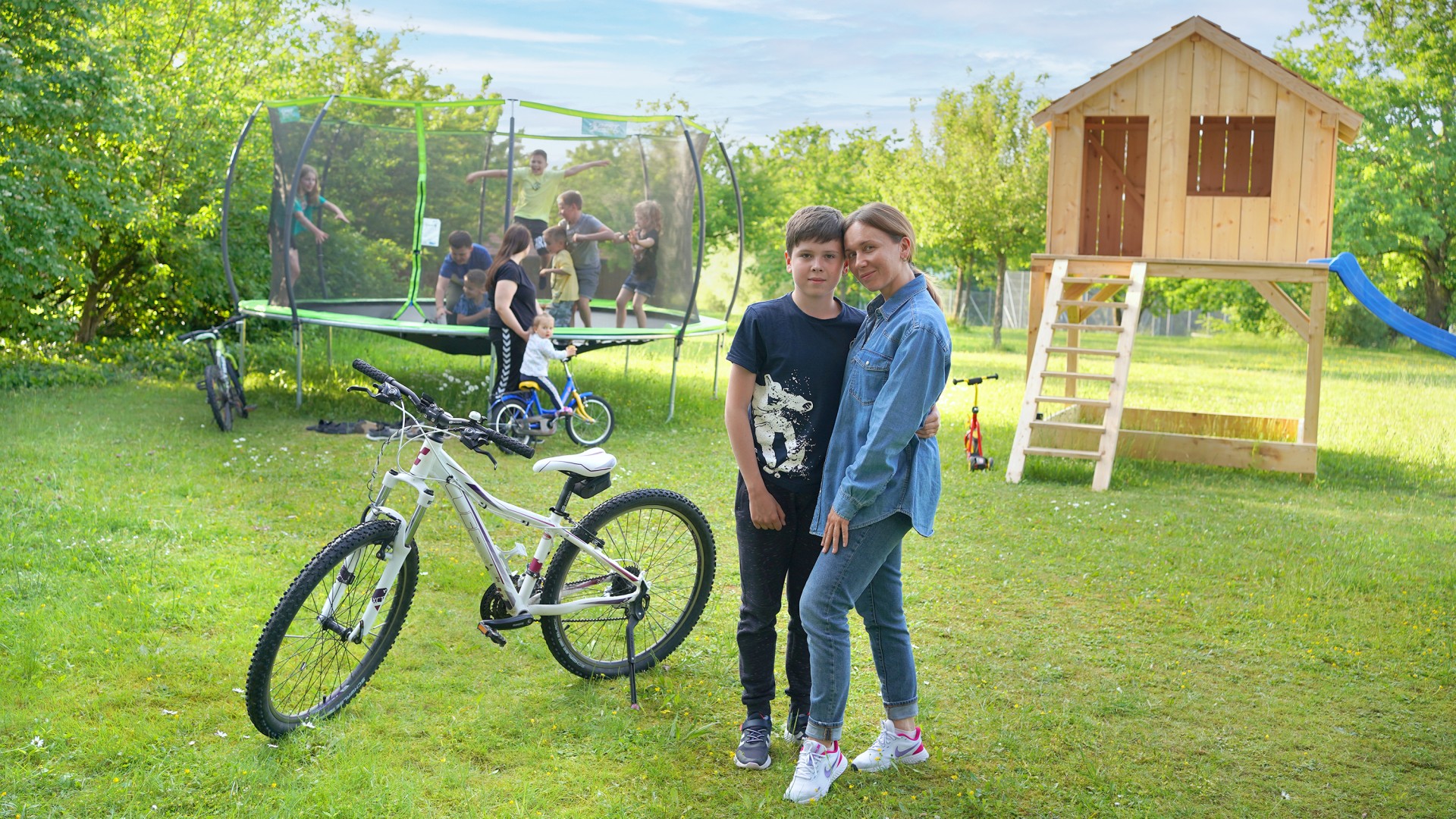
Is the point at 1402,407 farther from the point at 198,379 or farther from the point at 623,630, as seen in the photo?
the point at 198,379

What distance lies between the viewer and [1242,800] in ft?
11.9

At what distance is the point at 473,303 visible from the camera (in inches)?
425

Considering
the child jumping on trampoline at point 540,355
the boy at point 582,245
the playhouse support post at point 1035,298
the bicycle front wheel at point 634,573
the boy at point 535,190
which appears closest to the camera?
the bicycle front wheel at point 634,573

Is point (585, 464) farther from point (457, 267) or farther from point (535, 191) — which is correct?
point (535, 191)

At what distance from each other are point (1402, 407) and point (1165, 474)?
6989mm

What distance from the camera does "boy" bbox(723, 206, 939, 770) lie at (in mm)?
3357

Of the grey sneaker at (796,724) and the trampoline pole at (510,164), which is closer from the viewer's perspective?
the grey sneaker at (796,724)

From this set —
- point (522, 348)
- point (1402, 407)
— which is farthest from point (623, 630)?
point (1402, 407)

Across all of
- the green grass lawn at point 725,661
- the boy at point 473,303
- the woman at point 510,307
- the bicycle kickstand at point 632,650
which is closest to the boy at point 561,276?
the boy at point 473,303

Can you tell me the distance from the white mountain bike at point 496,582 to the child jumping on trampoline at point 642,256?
23.3 feet

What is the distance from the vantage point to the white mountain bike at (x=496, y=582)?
12.0 feet

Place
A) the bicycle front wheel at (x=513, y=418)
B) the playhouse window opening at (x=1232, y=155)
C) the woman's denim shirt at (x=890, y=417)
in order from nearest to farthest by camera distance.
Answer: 1. the woman's denim shirt at (x=890, y=417)
2. the bicycle front wheel at (x=513, y=418)
3. the playhouse window opening at (x=1232, y=155)

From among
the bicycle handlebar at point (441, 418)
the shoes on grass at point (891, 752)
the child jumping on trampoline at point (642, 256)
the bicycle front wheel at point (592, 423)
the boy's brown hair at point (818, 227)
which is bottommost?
the shoes on grass at point (891, 752)

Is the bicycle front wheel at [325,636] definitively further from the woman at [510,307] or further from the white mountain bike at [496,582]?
the woman at [510,307]
